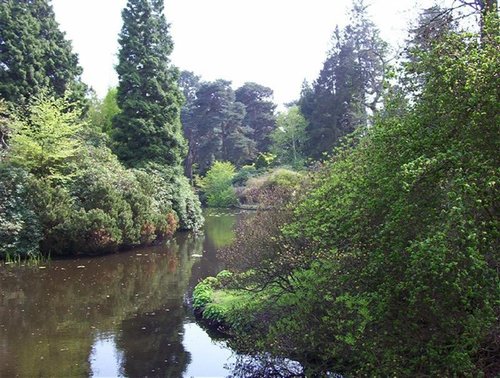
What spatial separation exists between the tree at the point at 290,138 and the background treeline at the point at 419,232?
117 feet

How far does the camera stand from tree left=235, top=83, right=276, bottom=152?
167 feet

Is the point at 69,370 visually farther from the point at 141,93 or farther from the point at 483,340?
the point at 141,93

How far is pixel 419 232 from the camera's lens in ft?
10.9

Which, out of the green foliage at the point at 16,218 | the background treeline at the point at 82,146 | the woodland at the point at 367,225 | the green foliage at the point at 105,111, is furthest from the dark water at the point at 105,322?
the green foliage at the point at 105,111

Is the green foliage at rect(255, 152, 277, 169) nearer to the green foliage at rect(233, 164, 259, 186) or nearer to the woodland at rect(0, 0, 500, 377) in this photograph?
the green foliage at rect(233, 164, 259, 186)

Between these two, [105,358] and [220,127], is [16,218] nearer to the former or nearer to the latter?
[105,358]

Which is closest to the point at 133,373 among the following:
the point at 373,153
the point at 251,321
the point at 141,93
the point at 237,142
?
the point at 251,321

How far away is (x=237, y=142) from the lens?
4712cm

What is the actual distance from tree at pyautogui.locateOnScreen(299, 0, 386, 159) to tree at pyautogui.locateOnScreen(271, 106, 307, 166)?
426 centimetres

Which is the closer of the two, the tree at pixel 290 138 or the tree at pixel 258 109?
the tree at pixel 290 138

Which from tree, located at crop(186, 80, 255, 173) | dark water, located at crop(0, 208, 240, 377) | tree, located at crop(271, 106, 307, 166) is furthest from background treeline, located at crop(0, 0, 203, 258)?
tree, located at crop(271, 106, 307, 166)

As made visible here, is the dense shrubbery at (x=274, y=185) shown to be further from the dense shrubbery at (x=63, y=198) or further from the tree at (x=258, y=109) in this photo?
the tree at (x=258, y=109)

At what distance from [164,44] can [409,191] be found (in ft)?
79.6

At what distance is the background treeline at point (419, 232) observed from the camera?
118 inches
